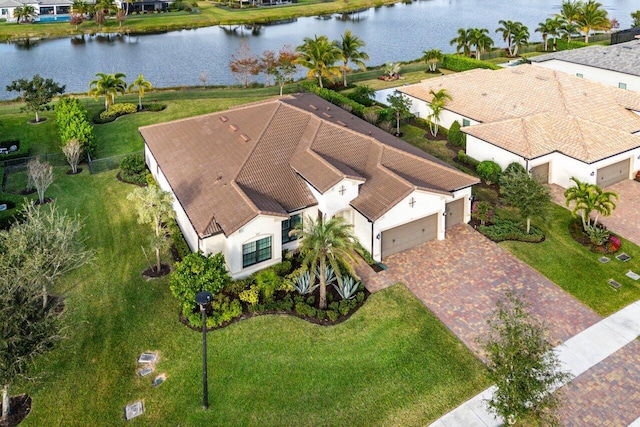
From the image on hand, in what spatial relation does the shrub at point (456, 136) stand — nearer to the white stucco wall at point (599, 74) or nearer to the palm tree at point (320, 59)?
the palm tree at point (320, 59)

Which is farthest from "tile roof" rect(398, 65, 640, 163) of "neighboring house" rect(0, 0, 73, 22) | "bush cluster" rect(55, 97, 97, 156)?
"neighboring house" rect(0, 0, 73, 22)

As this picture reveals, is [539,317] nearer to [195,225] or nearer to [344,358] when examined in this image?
[344,358]

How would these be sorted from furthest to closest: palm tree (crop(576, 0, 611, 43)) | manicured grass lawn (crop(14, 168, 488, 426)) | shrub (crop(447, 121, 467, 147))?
palm tree (crop(576, 0, 611, 43)), shrub (crop(447, 121, 467, 147)), manicured grass lawn (crop(14, 168, 488, 426))

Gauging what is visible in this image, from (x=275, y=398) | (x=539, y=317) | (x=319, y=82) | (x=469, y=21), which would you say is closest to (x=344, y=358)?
(x=275, y=398)

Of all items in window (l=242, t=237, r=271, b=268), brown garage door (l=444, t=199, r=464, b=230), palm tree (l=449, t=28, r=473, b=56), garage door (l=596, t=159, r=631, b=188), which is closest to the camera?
window (l=242, t=237, r=271, b=268)

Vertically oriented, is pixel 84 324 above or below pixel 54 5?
below

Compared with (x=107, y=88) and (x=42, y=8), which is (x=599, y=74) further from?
(x=42, y=8)

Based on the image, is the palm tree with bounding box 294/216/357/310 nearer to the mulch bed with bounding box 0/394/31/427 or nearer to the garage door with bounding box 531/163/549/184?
the mulch bed with bounding box 0/394/31/427

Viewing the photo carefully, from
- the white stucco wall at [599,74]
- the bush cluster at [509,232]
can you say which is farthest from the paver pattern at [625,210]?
the white stucco wall at [599,74]
